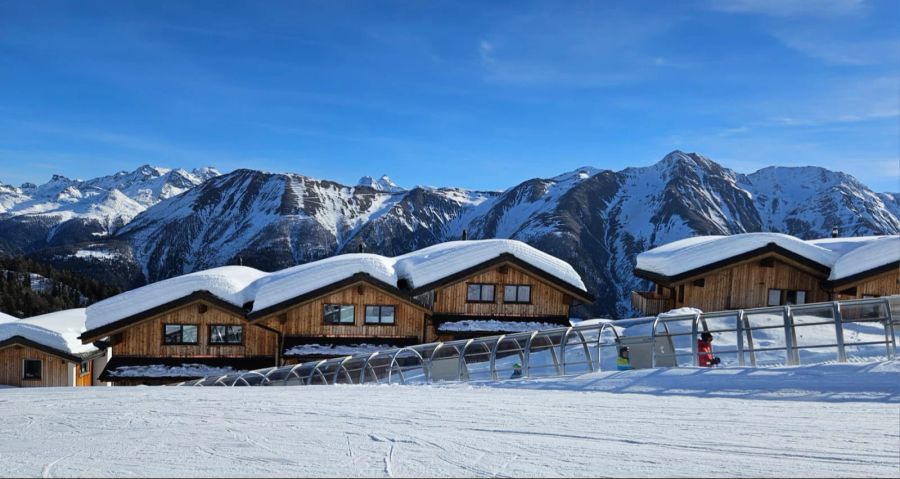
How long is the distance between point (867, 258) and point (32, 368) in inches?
1530

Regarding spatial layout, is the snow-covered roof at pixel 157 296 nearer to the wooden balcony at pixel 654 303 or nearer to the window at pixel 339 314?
the window at pixel 339 314

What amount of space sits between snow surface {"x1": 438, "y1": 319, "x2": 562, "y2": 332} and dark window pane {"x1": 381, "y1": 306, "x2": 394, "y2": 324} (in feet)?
7.20

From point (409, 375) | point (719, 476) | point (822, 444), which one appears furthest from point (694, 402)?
point (409, 375)

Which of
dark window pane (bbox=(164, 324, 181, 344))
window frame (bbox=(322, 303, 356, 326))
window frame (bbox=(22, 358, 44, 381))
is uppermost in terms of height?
window frame (bbox=(322, 303, 356, 326))

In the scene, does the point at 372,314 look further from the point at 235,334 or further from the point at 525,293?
the point at 525,293

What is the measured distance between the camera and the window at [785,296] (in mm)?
26984

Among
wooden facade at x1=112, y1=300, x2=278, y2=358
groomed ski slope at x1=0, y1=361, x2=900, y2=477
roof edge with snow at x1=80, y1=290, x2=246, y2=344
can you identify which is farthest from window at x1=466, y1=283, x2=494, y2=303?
groomed ski slope at x1=0, y1=361, x2=900, y2=477

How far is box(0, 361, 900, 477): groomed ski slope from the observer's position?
269 inches

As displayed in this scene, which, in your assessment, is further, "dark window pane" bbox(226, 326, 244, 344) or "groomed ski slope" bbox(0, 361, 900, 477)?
"dark window pane" bbox(226, 326, 244, 344)

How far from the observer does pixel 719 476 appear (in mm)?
6355

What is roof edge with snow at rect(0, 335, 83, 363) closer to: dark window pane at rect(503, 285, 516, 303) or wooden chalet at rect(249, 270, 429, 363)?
wooden chalet at rect(249, 270, 429, 363)

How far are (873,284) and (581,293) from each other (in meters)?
12.4

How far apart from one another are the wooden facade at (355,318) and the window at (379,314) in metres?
0.14

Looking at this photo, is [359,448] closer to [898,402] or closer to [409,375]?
[898,402]
